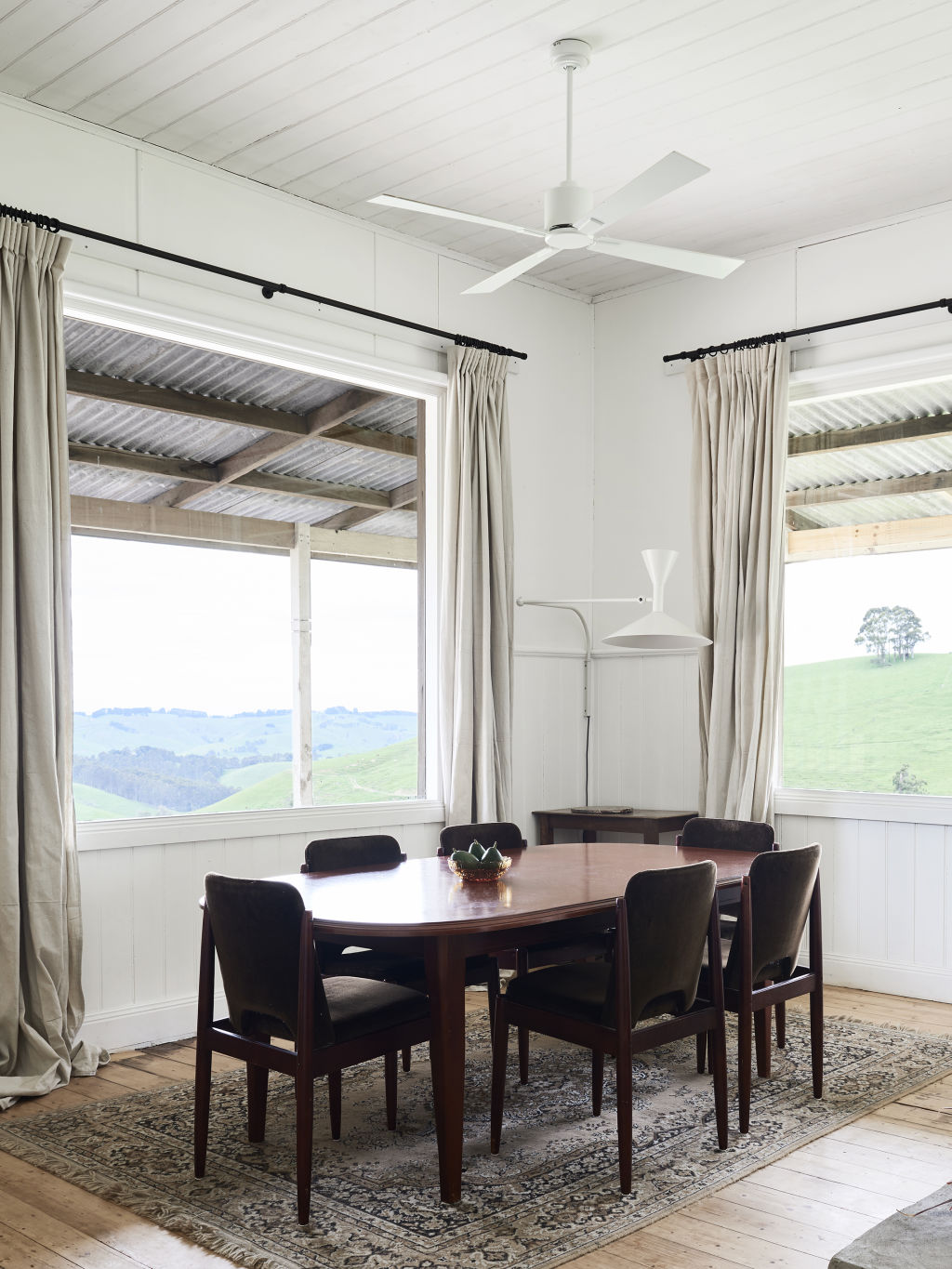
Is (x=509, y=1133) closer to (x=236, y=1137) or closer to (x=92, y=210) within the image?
(x=236, y=1137)

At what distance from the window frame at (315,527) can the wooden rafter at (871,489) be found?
5.62 feet

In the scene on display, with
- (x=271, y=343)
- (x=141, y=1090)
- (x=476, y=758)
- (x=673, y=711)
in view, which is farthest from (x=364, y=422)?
(x=141, y=1090)

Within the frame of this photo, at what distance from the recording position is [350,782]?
16.8 feet

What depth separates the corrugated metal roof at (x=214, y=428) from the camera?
14.2ft

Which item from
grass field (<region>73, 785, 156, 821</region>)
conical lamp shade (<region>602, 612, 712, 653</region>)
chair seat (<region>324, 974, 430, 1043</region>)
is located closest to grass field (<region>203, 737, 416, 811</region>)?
grass field (<region>73, 785, 156, 821</region>)

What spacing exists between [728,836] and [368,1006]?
1828 millimetres

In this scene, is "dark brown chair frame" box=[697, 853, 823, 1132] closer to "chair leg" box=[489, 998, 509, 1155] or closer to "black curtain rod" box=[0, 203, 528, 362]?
"chair leg" box=[489, 998, 509, 1155]

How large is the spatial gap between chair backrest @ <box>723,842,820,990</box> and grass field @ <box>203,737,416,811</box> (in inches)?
82.3

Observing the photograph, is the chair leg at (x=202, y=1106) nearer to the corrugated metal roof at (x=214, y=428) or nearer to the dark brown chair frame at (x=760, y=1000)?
the dark brown chair frame at (x=760, y=1000)

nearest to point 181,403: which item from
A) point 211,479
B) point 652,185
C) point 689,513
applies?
point 211,479

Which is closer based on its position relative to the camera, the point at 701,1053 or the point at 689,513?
the point at 701,1053

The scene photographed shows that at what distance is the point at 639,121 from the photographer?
13.9 ft

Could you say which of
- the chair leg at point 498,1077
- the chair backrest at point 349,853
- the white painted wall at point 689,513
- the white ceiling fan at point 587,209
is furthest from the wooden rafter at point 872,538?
the chair leg at point 498,1077

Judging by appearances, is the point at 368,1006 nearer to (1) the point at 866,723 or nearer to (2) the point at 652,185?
(2) the point at 652,185
